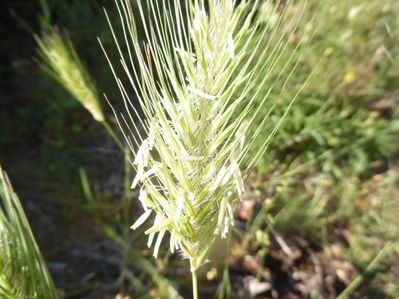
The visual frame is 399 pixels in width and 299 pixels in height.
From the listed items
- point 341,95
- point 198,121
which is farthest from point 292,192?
point 198,121

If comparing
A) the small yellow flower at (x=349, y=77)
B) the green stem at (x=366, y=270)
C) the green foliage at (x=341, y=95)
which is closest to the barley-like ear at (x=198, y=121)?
the green stem at (x=366, y=270)

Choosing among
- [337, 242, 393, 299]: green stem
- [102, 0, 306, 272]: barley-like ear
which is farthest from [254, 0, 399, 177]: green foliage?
[102, 0, 306, 272]: barley-like ear

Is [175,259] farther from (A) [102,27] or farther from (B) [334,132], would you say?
(A) [102,27]

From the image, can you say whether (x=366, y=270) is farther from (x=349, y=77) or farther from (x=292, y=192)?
(x=349, y=77)

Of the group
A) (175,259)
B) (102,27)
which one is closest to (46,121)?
(102,27)

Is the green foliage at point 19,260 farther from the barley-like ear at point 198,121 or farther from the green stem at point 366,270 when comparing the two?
the green stem at point 366,270

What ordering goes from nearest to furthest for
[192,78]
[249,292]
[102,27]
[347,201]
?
[192,78] → [249,292] → [347,201] → [102,27]
